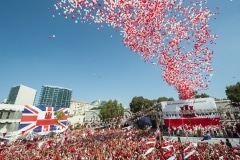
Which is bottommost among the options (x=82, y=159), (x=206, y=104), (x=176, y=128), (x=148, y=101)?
(x=82, y=159)

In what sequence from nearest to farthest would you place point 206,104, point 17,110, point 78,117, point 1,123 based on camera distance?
point 206,104 < point 1,123 < point 17,110 < point 78,117

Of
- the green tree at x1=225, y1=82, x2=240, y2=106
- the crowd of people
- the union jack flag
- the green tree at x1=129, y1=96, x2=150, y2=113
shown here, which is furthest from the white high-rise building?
the green tree at x1=225, y1=82, x2=240, y2=106

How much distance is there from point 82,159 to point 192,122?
67.4ft

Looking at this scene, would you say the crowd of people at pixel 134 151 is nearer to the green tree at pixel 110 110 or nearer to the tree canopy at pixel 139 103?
the tree canopy at pixel 139 103

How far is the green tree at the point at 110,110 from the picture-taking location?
6606cm

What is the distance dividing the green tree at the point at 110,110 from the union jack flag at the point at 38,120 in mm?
25639

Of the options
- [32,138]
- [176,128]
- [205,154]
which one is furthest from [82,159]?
[32,138]

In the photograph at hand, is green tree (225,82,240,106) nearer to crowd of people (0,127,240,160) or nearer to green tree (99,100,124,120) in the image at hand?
crowd of people (0,127,240,160)

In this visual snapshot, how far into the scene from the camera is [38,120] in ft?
120

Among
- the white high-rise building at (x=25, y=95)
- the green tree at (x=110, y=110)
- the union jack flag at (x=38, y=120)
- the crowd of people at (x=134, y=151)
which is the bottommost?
the crowd of people at (x=134, y=151)

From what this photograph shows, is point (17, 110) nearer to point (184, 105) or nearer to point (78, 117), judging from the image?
point (78, 117)

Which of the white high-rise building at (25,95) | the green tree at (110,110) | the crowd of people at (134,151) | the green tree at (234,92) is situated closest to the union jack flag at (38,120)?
the crowd of people at (134,151)

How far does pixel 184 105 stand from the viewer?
88.0ft

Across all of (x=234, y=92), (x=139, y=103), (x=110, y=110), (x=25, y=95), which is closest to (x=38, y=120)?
(x=25, y=95)
